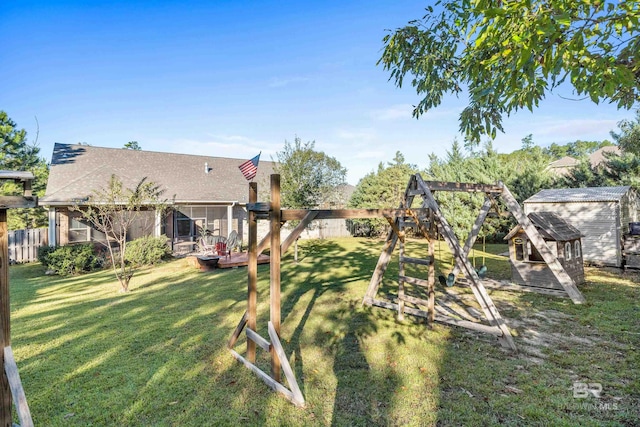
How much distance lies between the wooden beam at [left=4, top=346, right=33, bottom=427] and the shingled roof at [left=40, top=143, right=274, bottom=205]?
1215cm

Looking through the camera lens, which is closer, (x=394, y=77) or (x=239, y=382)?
(x=239, y=382)

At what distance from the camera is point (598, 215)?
10562 mm

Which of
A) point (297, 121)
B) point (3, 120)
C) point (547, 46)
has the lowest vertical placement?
point (547, 46)

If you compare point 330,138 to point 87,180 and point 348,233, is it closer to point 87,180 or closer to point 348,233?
point 348,233

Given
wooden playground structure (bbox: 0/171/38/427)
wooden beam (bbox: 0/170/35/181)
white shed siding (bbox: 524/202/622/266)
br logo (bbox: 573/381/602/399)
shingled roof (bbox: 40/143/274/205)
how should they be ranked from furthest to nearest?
1. shingled roof (bbox: 40/143/274/205)
2. white shed siding (bbox: 524/202/622/266)
3. br logo (bbox: 573/381/602/399)
4. wooden beam (bbox: 0/170/35/181)
5. wooden playground structure (bbox: 0/171/38/427)

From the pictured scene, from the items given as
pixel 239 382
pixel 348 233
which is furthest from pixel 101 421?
pixel 348 233

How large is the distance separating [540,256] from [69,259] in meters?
15.0

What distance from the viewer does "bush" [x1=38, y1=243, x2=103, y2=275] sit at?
1071 cm

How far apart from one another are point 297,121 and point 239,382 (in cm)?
1475

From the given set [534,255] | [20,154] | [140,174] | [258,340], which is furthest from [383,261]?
[20,154]

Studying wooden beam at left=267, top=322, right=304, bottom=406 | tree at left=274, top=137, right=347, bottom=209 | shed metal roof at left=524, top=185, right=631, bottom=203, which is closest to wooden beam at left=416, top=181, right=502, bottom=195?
wooden beam at left=267, top=322, right=304, bottom=406

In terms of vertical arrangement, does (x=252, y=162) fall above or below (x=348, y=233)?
above

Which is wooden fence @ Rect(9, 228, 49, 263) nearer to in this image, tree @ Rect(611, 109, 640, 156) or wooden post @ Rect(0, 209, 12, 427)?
wooden post @ Rect(0, 209, 12, 427)

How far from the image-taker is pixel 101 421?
2.97 m
